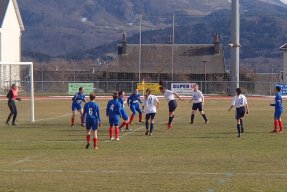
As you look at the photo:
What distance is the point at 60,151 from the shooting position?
73.7ft

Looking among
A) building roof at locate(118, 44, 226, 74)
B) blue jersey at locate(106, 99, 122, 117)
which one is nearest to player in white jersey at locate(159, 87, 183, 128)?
blue jersey at locate(106, 99, 122, 117)

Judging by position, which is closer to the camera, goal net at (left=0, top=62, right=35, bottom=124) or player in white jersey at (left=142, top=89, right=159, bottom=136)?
player in white jersey at (left=142, top=89, right=159, bottom=136)

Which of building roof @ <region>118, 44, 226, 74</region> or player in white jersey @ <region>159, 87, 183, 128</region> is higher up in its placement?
building roof @ <region>118, 44, 226, 74</region>

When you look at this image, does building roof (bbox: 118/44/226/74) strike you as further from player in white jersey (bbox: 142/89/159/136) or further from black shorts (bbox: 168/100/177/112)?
player in white jersey (bbox: 142/89/159/136)

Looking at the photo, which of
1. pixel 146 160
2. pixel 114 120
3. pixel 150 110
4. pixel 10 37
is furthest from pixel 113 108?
pixel 10 37

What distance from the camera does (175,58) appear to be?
10094 centimetres

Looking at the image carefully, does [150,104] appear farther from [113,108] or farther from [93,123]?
[93,123]

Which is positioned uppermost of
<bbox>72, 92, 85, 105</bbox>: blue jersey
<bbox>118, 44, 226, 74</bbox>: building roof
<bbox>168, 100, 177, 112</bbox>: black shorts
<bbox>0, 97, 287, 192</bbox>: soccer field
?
<bbox>118, 44, 226, 74</bbox>: building roof

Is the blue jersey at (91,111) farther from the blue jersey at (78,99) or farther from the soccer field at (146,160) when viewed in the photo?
the blue jersey at (78,99)

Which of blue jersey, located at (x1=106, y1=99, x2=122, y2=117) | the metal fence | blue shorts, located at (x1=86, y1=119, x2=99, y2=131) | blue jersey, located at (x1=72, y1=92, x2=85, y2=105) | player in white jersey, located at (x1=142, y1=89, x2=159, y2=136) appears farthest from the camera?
the metal fence

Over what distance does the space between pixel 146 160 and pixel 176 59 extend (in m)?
81.1

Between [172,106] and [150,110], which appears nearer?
[150,110]

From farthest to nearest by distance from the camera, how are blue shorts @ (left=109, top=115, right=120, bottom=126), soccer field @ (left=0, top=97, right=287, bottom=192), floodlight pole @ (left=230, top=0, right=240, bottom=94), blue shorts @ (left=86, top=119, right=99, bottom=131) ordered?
floodlight pole @ (left=230, top=0, right=240, bottom=94), blue shorts @ (left=109, top=115, right=120, bottom=126), blue shorts @ (left=86, top=119, right=99, bottom=131), soccer field @ (left=0, top=97, right=287, bottom=192)

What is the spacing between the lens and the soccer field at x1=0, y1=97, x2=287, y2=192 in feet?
51.7
